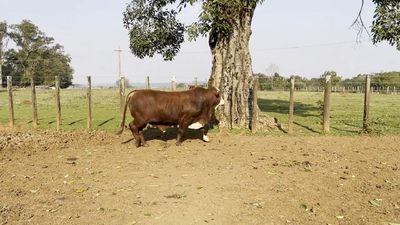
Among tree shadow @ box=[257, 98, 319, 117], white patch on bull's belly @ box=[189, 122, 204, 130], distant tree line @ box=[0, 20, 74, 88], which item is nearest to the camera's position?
white patch on bull's belly @ box=[189, 122, 204, 130]

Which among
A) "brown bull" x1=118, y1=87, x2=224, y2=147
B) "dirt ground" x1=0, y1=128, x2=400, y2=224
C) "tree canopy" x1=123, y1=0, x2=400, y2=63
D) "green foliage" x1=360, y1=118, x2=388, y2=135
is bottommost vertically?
"dirt ground" x1=0, y1=128, x2=400, y2=224

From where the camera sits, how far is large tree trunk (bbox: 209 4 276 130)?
10953 millimetres

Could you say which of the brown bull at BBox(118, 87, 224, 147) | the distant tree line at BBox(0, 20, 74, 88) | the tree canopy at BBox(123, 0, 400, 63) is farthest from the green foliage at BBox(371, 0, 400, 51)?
the distant tree line at BBox(0, 20, 74, 88)

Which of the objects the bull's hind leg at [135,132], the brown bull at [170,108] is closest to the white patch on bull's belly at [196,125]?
the brown bull at [170,108]

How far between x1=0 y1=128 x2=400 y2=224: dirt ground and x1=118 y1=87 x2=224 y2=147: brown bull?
0.56 metres

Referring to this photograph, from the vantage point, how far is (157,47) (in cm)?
1324

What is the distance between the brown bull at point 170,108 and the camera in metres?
8.53

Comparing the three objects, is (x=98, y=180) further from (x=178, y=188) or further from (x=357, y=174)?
(x=357, y=174)

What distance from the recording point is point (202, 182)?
566 cm

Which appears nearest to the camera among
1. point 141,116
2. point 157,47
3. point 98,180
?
point 98,180

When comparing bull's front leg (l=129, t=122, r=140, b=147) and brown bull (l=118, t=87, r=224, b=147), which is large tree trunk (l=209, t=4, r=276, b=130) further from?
bull's front leg (l=129, t=122, r=140, b=147)

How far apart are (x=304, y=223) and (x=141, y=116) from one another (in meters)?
5.30

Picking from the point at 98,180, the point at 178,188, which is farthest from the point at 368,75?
the point at 98,180

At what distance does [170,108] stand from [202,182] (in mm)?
3359
